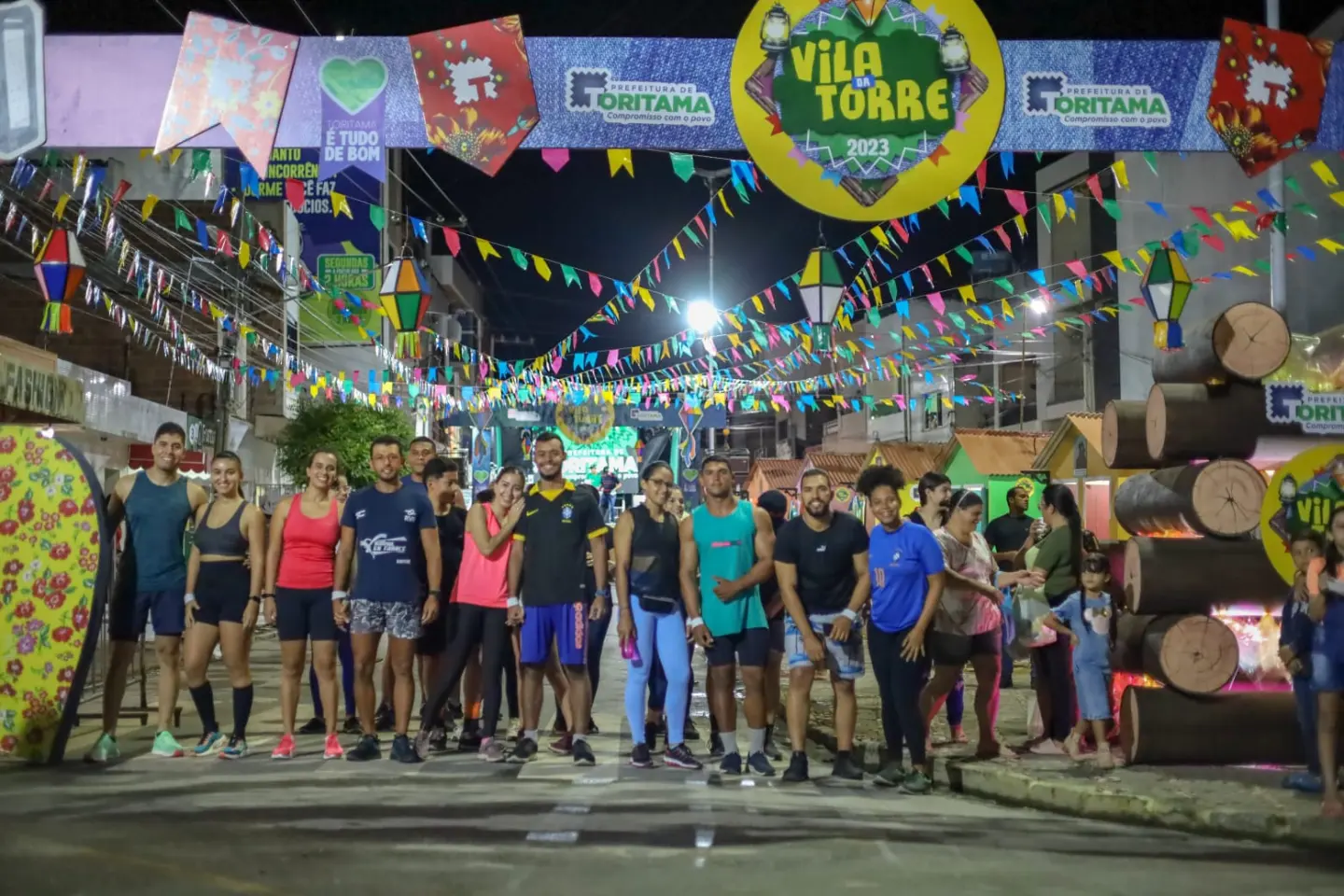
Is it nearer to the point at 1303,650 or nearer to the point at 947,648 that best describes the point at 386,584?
the point at 947,648

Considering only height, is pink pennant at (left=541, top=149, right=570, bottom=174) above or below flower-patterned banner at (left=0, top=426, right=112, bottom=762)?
above

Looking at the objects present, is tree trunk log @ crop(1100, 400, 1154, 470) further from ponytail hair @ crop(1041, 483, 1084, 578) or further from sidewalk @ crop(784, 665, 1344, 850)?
sidewalk @ crop(784, 665, 1344, 850)

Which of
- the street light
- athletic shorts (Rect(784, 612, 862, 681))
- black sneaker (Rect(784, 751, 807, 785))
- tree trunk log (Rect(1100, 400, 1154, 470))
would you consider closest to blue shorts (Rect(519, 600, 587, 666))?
athletic shorts (Rect(784, 612, 862, 681))

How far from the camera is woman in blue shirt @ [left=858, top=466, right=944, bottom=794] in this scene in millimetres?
7535

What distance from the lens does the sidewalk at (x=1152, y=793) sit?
21.1ft

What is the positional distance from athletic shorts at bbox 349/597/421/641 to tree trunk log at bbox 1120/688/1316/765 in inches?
181

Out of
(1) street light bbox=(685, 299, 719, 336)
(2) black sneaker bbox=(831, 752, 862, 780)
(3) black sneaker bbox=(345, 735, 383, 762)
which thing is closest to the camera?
(2) black sneaker bbox=(831, 752, 862, 780)

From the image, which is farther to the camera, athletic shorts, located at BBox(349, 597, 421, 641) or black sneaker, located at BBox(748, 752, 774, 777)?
athletic shorts, located at BBox(349, 597, 421, 641)

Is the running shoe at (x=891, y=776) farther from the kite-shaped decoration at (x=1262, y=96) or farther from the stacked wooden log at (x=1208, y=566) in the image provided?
the kite-shaped decoration at (x=1262, y=96)

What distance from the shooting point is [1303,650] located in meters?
7.14

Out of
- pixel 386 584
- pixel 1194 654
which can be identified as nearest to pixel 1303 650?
pixel 1194 654

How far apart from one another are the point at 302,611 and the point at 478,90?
152 inches

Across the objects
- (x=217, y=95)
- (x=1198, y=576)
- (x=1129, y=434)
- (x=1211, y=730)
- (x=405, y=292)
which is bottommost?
(x=1211, y=730)

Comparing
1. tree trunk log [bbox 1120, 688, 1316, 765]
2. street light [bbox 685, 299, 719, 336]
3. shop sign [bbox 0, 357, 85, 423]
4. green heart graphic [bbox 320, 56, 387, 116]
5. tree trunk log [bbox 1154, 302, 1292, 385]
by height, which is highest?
street light [bbox 685, 299, 719, 336]
